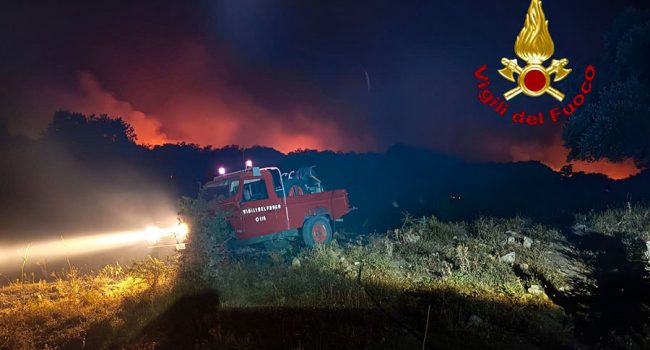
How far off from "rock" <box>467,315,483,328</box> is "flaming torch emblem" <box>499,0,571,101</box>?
6.13m

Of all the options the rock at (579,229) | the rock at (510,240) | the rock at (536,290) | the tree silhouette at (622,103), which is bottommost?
the rock at (536,290)

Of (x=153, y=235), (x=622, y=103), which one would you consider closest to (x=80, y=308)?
(x=153, y=235)

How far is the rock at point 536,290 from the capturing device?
22.1ft

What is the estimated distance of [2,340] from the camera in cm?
605

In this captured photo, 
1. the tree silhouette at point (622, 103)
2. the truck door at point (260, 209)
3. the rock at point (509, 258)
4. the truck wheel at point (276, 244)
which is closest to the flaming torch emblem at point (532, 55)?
the rock at point (509, 258)

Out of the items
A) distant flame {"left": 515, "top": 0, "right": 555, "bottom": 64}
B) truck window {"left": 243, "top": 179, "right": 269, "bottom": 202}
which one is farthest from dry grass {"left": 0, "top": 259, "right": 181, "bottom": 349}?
distant flame {"left": 515, "top": 0, "right": 555, "bottom": 64}

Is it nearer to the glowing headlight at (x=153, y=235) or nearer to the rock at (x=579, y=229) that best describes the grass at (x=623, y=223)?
the rock at (x=579, y=229)

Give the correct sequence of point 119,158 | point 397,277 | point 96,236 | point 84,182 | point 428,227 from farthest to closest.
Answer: point 119,158
point 84,182
point 96,236
point 428,227
point 397,277

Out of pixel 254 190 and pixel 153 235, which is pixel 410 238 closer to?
pixel 254 190

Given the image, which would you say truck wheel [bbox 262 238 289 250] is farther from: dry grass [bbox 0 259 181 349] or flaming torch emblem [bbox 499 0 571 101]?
flaming torch emblem [bbox 499 0 571 101]

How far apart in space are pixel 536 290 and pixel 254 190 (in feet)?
23.4

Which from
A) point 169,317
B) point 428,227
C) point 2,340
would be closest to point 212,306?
point 169,317

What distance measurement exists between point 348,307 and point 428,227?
242 inches

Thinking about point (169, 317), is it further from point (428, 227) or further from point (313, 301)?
point (428, 227)
